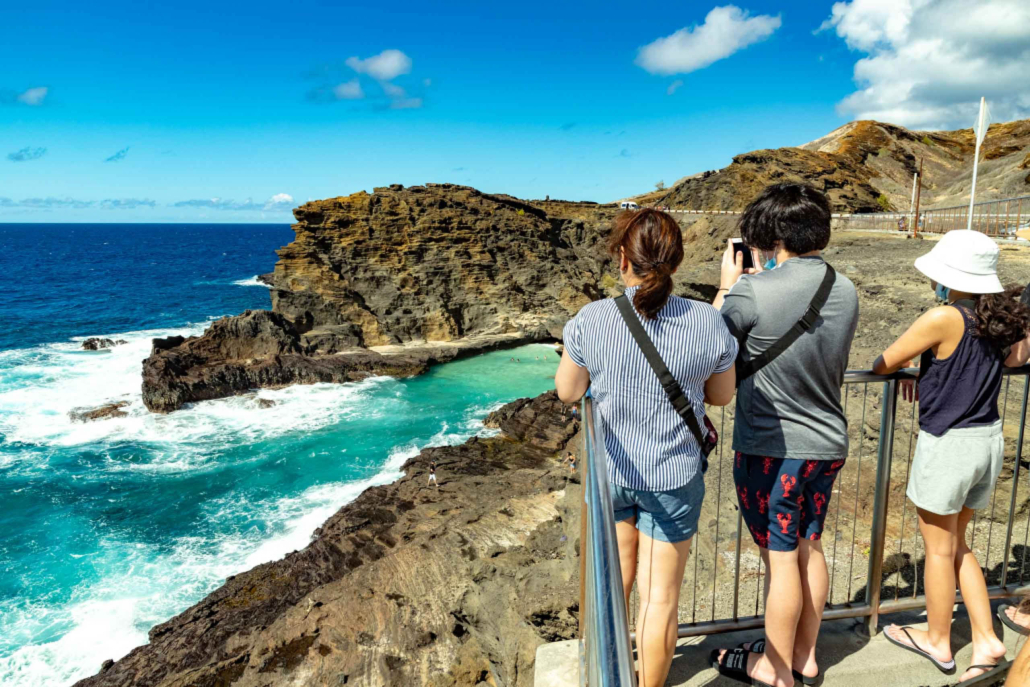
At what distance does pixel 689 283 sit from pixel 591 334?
15.0 meters

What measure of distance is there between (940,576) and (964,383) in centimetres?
86

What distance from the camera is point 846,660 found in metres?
2.76

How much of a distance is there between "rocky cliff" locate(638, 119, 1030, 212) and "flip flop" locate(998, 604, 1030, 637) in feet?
108

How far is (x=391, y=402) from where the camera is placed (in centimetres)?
2475

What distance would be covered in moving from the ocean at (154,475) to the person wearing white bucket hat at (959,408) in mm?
12587

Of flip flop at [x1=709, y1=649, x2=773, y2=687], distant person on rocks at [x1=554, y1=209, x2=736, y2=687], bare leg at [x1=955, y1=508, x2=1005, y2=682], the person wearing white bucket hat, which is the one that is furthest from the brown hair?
bare leg at [x1=955, y1=508, x2=1005, y2=682]

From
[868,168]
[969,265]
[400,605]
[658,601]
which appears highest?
[868,168]

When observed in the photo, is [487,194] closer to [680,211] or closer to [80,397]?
[680,211]

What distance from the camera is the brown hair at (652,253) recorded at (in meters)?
2.02

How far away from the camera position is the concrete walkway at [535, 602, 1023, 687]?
2.67m

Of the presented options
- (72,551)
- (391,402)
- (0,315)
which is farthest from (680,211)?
(0,315)

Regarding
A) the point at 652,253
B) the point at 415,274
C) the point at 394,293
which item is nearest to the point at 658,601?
the point at 652,253

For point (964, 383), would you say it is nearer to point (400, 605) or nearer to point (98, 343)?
point (400, 605)

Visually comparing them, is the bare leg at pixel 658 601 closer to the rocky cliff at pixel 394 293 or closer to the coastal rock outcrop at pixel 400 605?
the coastal rock outcrop at pixel 400 605
